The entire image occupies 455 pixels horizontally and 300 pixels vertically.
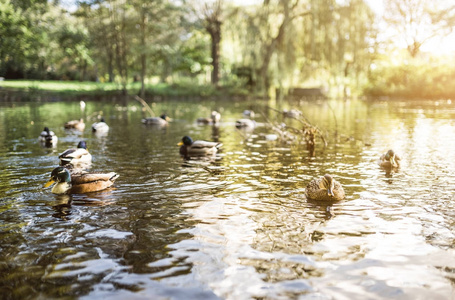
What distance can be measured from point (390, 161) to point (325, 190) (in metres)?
4.15

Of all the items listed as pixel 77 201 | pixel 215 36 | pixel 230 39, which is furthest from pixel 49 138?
pixel 215 36

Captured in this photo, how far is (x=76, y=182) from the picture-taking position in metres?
Result: 8.61

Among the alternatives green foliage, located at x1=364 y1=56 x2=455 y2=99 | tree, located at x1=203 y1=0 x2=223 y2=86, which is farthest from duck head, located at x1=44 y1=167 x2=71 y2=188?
green foliage, located at x1=364 y1=56 x2=455 y2=99

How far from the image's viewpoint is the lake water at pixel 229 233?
4887 mm

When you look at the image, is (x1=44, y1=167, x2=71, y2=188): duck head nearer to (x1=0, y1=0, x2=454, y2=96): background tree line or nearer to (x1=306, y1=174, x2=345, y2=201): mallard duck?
(x1=306, y1=174, x2=345, y2=201): mallard duck

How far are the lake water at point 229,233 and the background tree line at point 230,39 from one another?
13.9m

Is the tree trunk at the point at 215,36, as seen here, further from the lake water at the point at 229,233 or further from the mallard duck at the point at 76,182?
the mallard duck at the point at 76,182

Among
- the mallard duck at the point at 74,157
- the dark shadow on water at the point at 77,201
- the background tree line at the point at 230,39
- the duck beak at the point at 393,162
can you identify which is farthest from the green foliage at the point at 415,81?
the dark shadow on water at the point at 77,201

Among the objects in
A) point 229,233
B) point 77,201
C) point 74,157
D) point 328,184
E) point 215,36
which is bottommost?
point 229,233

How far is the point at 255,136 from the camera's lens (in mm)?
19500

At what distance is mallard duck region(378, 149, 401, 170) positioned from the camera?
11445 mm

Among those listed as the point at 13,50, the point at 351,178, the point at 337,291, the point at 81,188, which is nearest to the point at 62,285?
the point at 337,291

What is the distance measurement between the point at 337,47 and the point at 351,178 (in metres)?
15.6

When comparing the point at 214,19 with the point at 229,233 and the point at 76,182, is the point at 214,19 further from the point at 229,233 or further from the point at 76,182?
the point at 229,233
